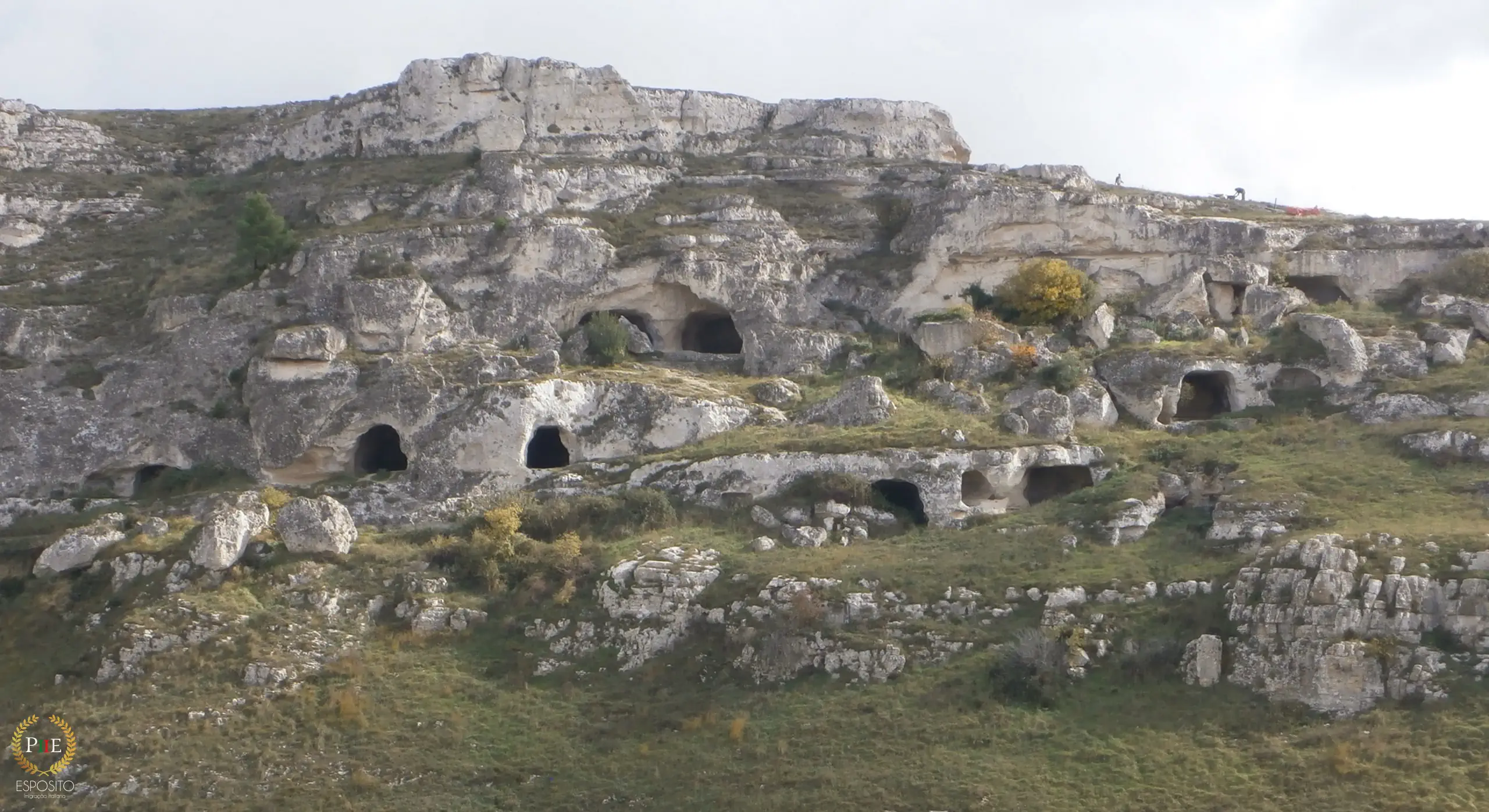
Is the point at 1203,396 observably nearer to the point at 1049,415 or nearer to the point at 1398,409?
the point at 1398,409

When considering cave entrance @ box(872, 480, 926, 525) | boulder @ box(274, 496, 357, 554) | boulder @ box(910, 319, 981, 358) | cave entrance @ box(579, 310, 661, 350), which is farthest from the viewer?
cave entrance @ box(579, 310, 661, 350)

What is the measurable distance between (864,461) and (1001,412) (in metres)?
4.23

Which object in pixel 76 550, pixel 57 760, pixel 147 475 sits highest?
pixel 147 475

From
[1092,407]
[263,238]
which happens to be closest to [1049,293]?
[1092,407]

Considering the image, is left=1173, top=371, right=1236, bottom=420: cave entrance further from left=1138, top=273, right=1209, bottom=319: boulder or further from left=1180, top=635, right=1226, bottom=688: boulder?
left=1180, top=635, right=1226, bottom=688: boulder

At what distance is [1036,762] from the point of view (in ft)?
83.1

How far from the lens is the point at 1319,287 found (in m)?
44.8

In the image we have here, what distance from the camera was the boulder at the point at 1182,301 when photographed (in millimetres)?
42500

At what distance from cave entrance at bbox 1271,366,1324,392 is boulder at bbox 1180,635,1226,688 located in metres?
13.7

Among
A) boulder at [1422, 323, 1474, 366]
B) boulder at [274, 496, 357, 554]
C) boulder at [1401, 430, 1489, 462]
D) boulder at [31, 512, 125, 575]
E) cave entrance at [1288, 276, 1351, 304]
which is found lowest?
boulder at [31, 512, 125, 575]

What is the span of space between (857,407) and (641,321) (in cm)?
887

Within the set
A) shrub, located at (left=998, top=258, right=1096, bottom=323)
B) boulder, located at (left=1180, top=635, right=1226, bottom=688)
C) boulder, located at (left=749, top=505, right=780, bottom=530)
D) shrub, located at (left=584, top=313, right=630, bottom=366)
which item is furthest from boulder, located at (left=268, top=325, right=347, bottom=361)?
boulder, located at (left=1180, top=635, right=1226, bottom=688)

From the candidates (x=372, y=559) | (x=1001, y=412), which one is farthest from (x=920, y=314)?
(x=372, y=559)

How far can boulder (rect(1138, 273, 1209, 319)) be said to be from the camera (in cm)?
4250
